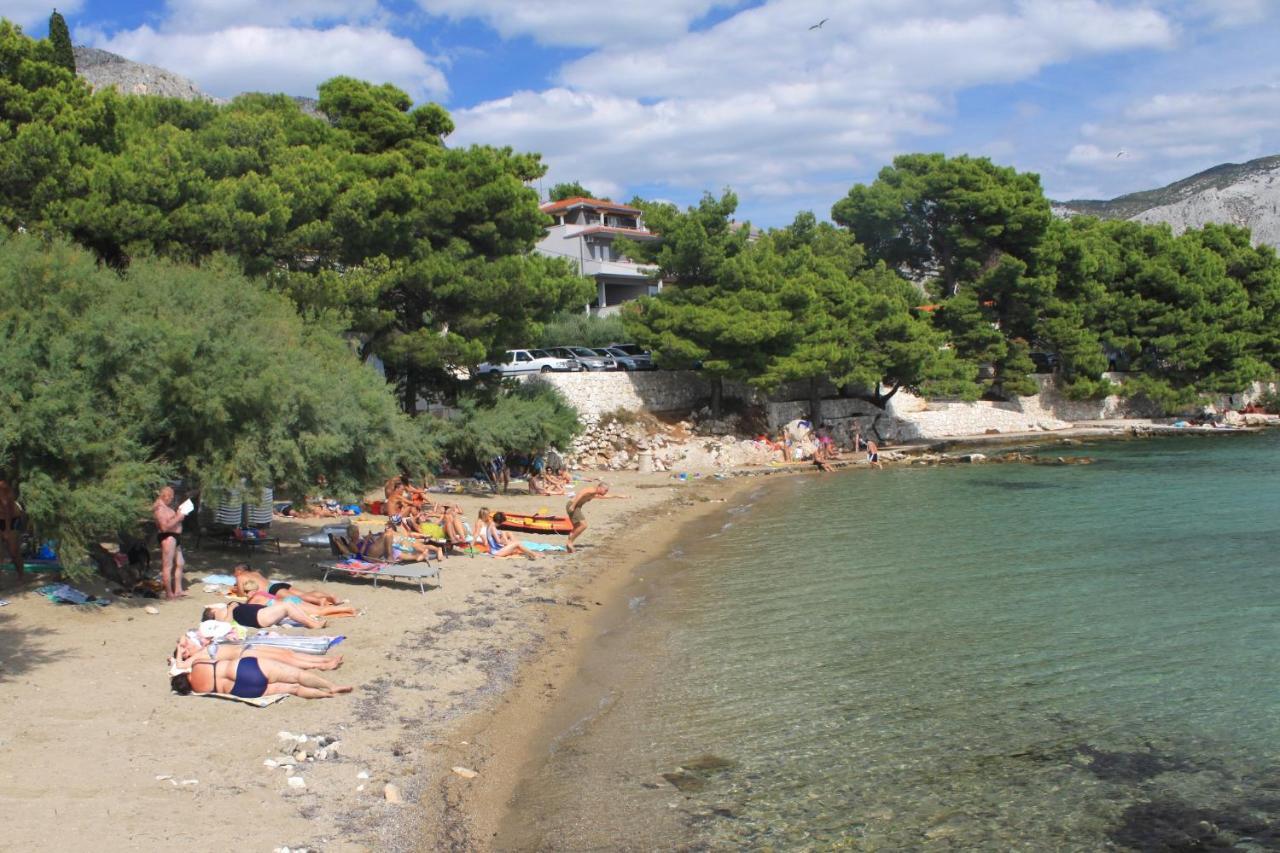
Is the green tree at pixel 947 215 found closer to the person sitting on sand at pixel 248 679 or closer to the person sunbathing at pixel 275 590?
the person sunbathing at pixel 275 590

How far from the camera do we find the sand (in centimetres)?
719

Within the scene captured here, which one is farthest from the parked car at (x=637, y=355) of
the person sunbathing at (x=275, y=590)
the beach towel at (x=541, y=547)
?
the person sunbathing at (x=275, y=590)

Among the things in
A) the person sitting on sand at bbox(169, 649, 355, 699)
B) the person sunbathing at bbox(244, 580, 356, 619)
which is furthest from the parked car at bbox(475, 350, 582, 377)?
the person sitting on sand at bbox(169, 649, 355, 699)

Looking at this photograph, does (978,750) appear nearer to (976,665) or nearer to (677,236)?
(976,665)

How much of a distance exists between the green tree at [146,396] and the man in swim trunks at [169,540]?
235 millimetres

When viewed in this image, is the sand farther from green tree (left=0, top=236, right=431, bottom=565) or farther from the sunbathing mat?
green tree (left=0, top=236, right=431, bottom=565)

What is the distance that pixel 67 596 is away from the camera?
1202 cm

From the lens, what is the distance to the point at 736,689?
38.7ft

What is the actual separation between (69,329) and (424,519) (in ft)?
26.7

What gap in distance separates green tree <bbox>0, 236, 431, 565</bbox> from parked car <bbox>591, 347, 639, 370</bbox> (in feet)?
90.9

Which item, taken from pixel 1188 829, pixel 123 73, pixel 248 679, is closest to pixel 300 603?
pixel 248 679

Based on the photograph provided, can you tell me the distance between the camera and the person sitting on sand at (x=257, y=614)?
37.2 ft

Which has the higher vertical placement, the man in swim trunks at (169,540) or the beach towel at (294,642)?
the man in swim trunks at (169,540)

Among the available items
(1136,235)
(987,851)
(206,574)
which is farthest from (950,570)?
(1136,235)
